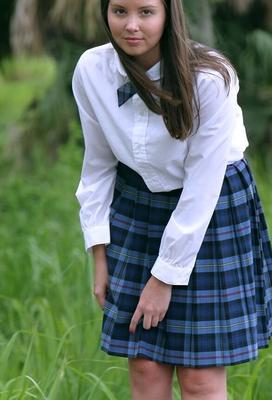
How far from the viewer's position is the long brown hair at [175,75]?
2.56 metres

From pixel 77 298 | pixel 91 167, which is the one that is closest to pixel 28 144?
pixel 77 298

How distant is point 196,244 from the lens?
2.61 metres

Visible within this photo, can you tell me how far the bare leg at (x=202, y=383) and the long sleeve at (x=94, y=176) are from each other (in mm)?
409

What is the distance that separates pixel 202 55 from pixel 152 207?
402 mm

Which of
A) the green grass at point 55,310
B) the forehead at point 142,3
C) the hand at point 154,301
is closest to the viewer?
the forehead at point 142,3

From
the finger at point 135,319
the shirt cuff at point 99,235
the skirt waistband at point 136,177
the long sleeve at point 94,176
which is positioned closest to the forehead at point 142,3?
the long sleeve at point 94,176

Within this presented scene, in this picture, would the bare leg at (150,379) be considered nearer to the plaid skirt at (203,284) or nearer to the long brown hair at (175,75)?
the plaid skirt at (203,284)

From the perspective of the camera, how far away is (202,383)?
106 inches

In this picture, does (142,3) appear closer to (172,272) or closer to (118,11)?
(118,11)

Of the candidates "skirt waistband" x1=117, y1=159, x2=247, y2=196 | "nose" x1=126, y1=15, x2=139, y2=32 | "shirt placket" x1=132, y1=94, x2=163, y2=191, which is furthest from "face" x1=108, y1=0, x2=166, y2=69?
"skirt waistband" x1=117, y1=159, x2=247, y2=196

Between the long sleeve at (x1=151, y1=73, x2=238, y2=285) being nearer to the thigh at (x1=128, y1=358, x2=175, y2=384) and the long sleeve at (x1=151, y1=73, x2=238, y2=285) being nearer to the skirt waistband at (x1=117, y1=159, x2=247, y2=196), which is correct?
the skirt waistband at (x1=117, y1=159, x2=247, y2=196)

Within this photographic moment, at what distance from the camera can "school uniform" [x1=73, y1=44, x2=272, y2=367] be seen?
2598 mm

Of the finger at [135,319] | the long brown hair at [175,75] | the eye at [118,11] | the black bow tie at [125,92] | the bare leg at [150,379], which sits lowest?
the bare leg at [150,379]

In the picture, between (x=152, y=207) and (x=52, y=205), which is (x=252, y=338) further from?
(x=52, y=205)
